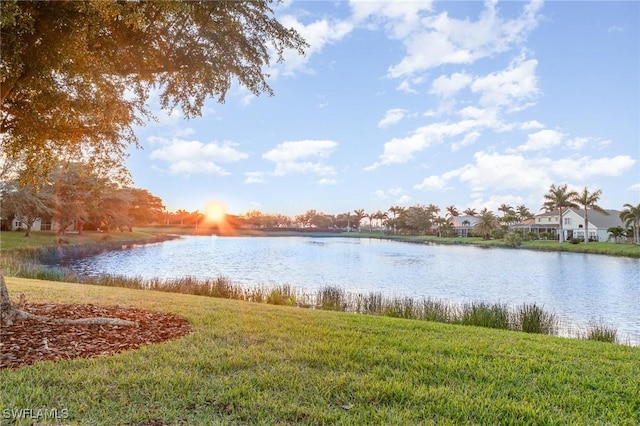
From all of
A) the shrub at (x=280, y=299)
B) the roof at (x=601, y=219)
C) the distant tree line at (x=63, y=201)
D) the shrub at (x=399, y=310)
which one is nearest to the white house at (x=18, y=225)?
the distant tree line at (x=63, y=201)

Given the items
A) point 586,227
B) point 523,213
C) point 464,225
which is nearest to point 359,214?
point 464,225

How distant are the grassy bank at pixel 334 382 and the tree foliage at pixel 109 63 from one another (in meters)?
4.02

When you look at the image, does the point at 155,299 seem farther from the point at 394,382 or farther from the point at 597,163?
the point at 597,163

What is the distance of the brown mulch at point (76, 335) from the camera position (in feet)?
14.8

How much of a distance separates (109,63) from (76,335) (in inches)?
174

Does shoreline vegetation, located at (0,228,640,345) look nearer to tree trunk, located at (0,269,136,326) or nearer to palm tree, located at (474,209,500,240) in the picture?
tree trunk, located at (0,269,136,326)

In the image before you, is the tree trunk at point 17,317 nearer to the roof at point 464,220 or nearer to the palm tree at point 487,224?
the palm tree at point 487,224

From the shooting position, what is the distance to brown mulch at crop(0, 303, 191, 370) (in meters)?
4.51

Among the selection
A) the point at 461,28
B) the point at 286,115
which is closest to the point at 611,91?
the point at 461,28

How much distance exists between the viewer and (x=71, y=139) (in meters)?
7.45

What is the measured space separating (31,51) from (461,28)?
11.9 m

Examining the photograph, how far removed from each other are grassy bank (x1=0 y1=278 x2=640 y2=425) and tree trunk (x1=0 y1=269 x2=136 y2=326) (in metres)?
1.53

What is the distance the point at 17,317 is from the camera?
5777 millimetres

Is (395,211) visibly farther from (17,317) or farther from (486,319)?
(17,317)
